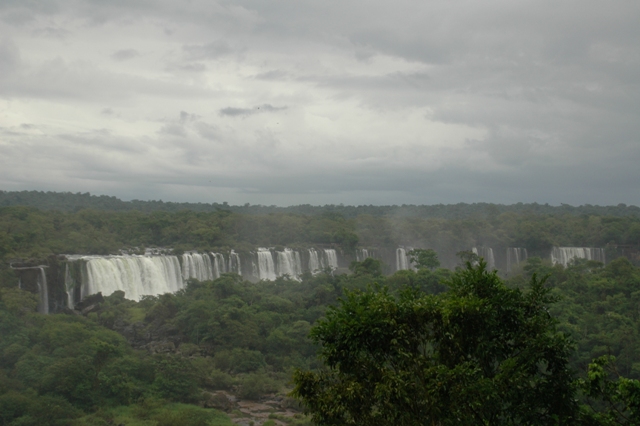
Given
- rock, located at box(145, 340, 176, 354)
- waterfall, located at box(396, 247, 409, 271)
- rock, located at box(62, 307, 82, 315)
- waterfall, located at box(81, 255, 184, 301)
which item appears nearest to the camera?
rock, located at box(145, 340, 176, 354)

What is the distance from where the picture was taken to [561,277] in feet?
117

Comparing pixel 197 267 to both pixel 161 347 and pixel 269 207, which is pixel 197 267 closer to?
pixel 161 347

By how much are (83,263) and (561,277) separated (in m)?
26.1

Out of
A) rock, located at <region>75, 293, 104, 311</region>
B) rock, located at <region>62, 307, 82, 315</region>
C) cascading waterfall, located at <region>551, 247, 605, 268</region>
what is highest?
rock, located at <region>75, 293, 104, 311</region>

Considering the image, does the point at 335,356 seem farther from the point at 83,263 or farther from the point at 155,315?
the point at 83,263

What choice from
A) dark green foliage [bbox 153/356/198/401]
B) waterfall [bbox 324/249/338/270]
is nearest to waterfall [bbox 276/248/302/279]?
waterfall [bbox 324/249/338/270]

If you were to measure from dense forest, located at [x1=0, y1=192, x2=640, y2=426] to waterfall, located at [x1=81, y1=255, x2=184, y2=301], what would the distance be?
123cm

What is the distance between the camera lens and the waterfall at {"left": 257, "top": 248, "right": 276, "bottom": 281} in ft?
134

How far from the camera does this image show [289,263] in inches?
1677

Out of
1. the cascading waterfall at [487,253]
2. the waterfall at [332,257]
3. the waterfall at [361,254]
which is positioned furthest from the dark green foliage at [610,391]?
the cascading waterfall at [487,253]

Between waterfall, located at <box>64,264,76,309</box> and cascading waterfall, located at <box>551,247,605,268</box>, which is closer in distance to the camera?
waterfall, located at <box>64,264,76,309</box>

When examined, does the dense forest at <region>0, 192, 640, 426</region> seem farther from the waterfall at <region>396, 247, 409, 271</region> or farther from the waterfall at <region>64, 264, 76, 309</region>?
the waterfall at <region>396, 247, 409, 271</region>

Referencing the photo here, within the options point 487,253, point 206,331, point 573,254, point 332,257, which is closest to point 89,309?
point 206,331

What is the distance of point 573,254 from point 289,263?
88.6ft
